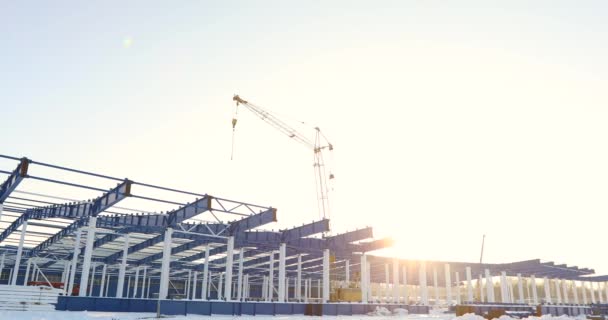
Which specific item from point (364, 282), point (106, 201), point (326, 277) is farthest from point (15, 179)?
point (364, 282)

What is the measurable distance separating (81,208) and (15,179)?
7.06 m

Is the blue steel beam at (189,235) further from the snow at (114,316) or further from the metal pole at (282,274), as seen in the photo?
the snow at (114,316)

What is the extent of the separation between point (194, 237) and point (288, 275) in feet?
104

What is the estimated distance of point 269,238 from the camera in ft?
135

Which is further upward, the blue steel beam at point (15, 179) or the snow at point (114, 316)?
the blue steel beam at point (15, 179)

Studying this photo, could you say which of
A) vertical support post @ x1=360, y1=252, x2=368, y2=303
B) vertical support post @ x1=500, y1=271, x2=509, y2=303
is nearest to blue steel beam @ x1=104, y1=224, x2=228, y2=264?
vertical support post @ x1=360, y1=252, x2=368, y2=303

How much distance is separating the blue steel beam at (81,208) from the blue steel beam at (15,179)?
5418 millimetres

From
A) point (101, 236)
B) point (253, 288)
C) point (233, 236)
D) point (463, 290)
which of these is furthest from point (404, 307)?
point (463, 290)

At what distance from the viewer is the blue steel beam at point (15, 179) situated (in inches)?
1006

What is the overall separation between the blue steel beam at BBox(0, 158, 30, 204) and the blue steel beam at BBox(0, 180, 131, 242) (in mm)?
5418

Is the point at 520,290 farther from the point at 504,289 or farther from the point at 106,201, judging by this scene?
the point at 106,201

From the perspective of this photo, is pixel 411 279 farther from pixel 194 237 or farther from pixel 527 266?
pixel 194 237

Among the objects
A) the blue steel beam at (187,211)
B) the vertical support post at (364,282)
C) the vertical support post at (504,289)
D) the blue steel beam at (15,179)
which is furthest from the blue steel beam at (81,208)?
the vertical support post at (504,289)

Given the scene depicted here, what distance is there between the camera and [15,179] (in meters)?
26.5
